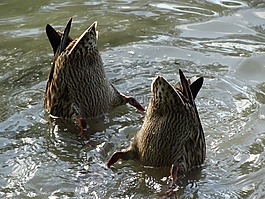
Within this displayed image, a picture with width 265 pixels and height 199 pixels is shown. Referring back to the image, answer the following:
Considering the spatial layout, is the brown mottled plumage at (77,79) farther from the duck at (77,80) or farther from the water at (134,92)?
the water at (134,92)

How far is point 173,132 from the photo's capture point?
17.9ft

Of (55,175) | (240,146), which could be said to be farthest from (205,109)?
(55,175)

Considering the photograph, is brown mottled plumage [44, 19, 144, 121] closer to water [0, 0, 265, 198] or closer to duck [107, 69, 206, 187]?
water [0, 0, 265, 198]

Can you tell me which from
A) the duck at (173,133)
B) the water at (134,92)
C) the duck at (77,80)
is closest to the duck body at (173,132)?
the duck at (173,133)

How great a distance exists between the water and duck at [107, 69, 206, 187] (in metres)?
0.11

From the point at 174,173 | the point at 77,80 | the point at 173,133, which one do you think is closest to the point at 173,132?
the point at 173,133

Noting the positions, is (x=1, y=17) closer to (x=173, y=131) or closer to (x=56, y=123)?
(x=56, y=123)

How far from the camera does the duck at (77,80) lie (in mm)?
6219

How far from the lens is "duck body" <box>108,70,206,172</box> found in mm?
5353

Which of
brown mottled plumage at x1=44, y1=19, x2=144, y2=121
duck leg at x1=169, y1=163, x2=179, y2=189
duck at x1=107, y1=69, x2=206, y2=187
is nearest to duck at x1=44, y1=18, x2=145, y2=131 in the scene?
brown mottled plumage at x1=44, y1=19, x2=144, y2=121

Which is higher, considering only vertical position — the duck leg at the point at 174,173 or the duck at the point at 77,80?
the duck at the point at 77,80

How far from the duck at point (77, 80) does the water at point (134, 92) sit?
144 millimetres

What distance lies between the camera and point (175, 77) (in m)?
7.14

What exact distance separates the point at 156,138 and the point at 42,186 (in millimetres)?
940
